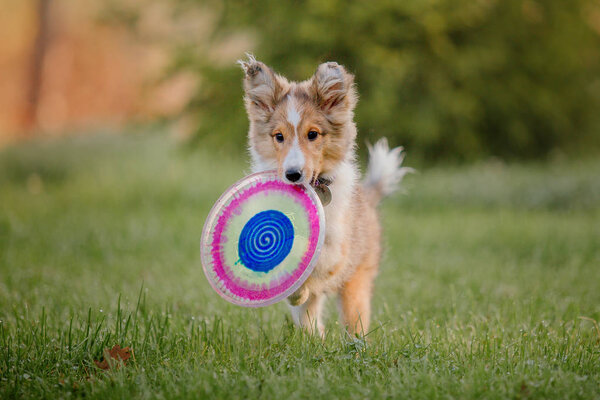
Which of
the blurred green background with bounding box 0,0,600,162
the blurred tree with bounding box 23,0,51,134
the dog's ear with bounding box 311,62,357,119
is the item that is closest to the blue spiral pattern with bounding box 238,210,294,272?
the dog's ear with bounding box 311,62,357,119

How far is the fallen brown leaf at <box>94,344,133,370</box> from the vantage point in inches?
125

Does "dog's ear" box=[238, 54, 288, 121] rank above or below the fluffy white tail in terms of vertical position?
above

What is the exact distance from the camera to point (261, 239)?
3576 millimetres

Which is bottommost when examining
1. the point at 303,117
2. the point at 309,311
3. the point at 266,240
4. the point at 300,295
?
the point at 309,311

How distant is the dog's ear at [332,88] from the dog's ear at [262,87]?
25 cm

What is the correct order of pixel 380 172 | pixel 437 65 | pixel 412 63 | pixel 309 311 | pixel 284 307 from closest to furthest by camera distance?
pixel 309 311, pixel 284 307, pixel 380 172, pixel 412 63, pixel 437 65

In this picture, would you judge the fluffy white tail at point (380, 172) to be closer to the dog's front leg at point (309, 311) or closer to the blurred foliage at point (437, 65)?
the dog's front leg at point (309, 311)

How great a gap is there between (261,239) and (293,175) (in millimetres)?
468

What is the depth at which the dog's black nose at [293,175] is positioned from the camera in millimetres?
3395

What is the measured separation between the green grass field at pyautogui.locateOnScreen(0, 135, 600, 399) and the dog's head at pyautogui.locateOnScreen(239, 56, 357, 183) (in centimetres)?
113

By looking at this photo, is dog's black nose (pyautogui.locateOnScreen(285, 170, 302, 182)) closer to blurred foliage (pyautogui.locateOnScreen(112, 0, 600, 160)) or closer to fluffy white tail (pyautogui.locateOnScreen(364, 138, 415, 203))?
fluffy white tail (pyautogui.locateOnScreen(364, 138, 415, 203))

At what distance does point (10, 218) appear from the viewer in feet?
27.6

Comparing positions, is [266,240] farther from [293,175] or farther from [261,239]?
[293,175]

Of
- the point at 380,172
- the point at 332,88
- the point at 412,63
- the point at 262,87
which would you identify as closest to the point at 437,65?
the point at 412,63
